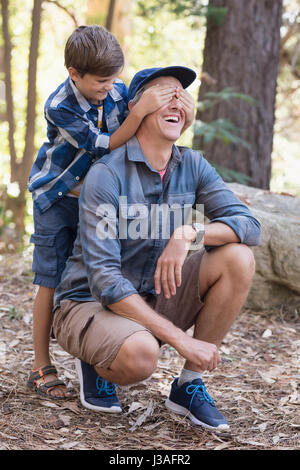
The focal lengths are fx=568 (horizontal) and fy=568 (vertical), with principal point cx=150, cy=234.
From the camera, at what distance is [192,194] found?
9.45ft

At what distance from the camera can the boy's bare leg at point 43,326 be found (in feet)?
9.86

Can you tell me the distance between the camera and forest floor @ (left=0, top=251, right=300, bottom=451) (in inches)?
99.3

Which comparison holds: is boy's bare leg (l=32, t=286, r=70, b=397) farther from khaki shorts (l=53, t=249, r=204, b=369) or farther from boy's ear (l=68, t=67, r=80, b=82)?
boy's ear (l=68, t=67, r=80, b=82)

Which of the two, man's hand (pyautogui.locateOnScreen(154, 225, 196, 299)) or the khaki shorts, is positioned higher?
man's hand (pyautogui.locateOnScreen(154, 225, 196, 299))

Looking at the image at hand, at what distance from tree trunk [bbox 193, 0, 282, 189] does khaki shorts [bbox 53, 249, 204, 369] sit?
10.3ft

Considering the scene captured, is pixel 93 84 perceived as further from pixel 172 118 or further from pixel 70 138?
pixel 172 118

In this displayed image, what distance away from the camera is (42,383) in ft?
9.82

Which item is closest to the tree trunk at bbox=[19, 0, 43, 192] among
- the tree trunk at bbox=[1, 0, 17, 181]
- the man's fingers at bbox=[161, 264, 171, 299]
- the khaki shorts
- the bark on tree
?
the bark on tree

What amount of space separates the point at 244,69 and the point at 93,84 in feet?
11.5

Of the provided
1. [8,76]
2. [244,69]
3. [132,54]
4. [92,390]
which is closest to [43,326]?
[92,390]

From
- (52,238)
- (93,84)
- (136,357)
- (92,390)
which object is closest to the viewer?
(136,357)

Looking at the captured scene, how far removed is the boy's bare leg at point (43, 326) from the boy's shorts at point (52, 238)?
0.23ft

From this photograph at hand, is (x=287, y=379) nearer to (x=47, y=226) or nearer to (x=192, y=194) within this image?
(x=192, y=194)

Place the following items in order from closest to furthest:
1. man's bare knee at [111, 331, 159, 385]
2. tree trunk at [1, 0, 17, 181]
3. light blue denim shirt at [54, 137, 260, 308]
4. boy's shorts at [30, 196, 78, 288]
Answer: man's bare knee at [111, 331, 159, 385], light blue denim shirt at [54, 137, 260, 308], boy's shorts at [30, 196, 78, 288], tree trunk at [1, 0, 17, 181]
